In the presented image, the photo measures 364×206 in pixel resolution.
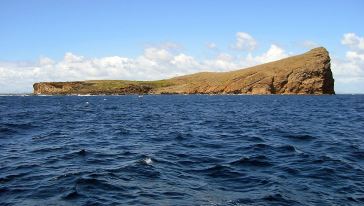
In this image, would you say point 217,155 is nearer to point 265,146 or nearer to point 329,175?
point 265,146

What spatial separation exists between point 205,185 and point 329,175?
6479mm

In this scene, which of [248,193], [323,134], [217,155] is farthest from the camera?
[323,134]

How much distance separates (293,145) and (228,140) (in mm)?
5323

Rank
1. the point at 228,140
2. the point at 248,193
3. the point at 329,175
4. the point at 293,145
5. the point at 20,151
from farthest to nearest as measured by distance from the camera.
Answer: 1. the point at 228,140
2. the point at 293,145
3. the point at 20,151
4. the point at 329,175
5. the point at 248,193

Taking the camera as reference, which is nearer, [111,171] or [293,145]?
[111,171]

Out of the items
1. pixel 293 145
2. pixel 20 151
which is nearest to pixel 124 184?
pixel 20 151

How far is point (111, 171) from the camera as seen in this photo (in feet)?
A: 63.3

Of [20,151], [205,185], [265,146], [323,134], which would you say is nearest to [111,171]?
[205,185]

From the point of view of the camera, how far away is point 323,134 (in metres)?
34.0

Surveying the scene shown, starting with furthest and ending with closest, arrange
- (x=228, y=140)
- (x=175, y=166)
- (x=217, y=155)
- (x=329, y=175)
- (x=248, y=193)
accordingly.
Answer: (x=228, y=140) → (x=217, y=155) → (x=175, y=166) → (x=329, y=175) → (x=248, y=193)

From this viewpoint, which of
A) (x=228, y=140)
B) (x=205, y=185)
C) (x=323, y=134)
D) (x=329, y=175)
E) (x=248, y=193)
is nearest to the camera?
(x=248, y=193)

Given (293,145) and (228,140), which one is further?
(228,140)

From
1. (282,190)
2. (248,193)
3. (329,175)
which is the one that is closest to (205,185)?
(248,193)

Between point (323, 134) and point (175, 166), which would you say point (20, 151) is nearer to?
point (175, 166)
